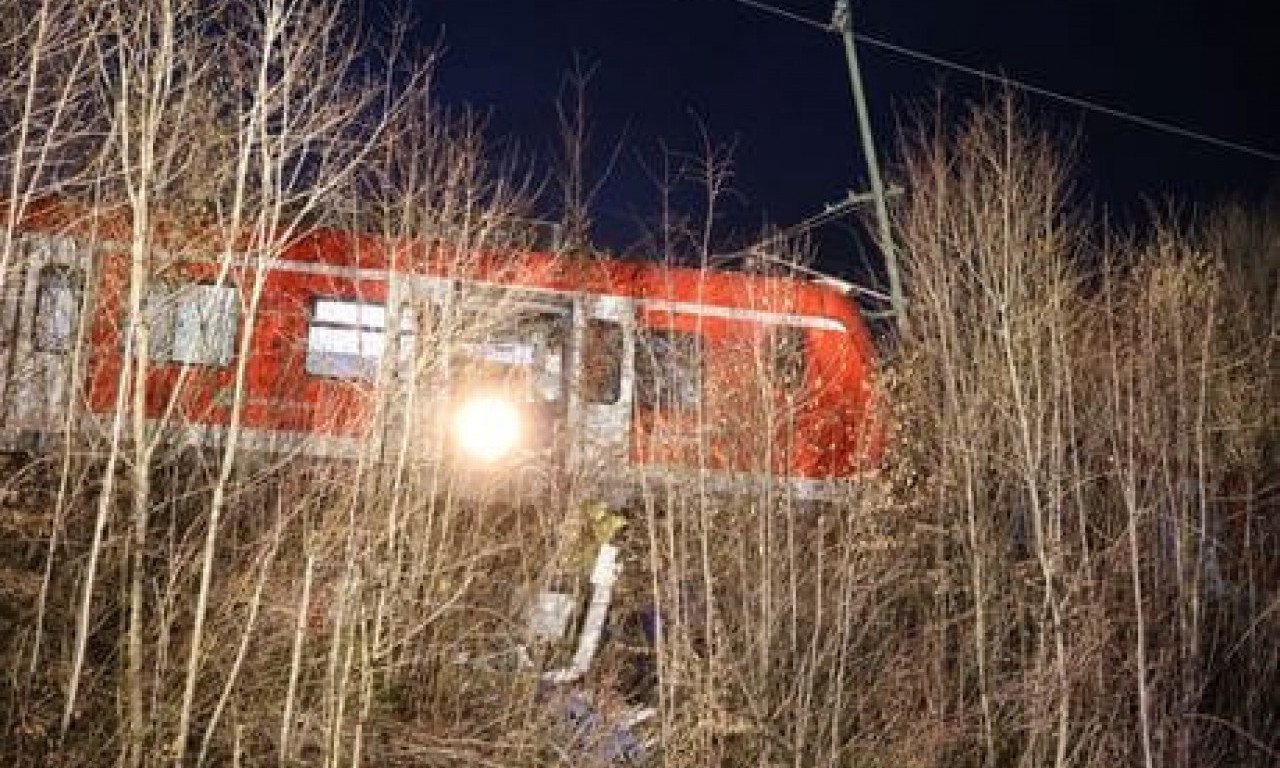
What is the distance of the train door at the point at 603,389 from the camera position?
31.7ft

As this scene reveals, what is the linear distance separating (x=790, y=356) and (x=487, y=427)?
2879 mm

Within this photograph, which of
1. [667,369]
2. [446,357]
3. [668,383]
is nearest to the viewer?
[446,357]

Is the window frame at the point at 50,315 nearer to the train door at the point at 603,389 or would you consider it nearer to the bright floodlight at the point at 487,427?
the bright floodlight at the point at 487,427

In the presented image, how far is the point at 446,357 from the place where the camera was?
711 centimetres

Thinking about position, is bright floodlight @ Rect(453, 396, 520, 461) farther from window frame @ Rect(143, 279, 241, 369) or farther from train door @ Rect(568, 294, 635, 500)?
window frame @ Rect(143, 279, 241, 369)

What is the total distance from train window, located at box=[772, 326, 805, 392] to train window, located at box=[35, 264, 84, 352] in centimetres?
508

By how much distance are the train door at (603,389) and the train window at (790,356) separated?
1.24 meters

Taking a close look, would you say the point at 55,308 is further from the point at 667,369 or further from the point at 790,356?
the point at 790,356

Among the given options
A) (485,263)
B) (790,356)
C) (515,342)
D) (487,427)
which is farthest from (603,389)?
(487,427)

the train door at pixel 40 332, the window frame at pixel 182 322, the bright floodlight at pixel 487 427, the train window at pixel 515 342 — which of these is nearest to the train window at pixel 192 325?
the window frame at pixel 182 322

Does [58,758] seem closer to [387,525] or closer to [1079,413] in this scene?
[387,525]

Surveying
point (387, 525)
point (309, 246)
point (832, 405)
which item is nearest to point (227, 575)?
point (387, 525)

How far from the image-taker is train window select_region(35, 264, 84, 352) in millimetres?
8383

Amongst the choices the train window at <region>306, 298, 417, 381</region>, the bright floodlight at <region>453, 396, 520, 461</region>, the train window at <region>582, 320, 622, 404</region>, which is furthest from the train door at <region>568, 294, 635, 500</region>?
the train window at <region>306, 298, 417, 381</region>
